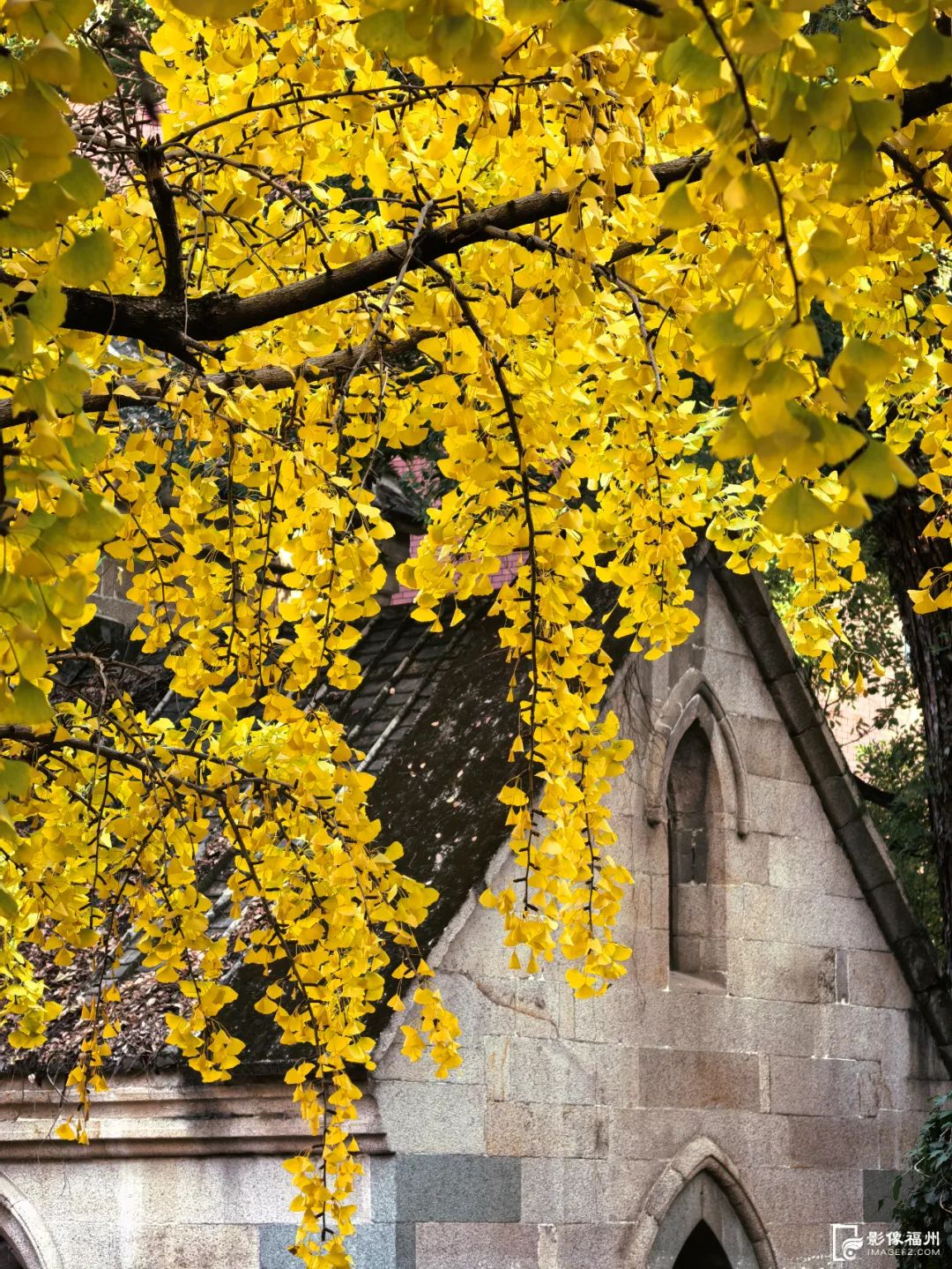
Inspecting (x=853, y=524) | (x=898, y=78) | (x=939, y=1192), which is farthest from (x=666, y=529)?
(x=939, y=1192)

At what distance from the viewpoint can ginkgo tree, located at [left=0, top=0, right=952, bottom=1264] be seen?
3.14m

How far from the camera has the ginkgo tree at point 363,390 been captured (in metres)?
3.14

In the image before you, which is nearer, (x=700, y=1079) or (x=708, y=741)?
(x=700, y=1079)

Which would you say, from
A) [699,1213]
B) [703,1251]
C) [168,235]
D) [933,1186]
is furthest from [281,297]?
[703,1251]

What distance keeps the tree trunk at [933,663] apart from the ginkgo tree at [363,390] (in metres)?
3.19

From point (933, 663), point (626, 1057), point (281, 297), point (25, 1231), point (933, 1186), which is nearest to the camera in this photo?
point (281, 297)

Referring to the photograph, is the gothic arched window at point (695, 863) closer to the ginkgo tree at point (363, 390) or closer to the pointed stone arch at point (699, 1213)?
the pointed stone arch at point (699, 1213)

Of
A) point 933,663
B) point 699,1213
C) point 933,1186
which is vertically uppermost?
point 933,663

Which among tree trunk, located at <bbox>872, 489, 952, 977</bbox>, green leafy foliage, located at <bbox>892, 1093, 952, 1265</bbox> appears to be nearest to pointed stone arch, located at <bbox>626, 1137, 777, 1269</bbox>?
green leafy foliage, located at <bbox>892, 1093, 952, 1265</bbox>

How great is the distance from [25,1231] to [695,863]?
3734 millimetres

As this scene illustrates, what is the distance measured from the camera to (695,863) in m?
9.47

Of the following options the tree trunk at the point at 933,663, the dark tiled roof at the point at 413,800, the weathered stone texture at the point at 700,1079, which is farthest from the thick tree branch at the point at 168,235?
the weathered stone texture at the point at 700,1079

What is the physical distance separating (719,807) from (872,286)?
5366mm

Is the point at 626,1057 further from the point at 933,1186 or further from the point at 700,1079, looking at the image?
the point at 933,1186
